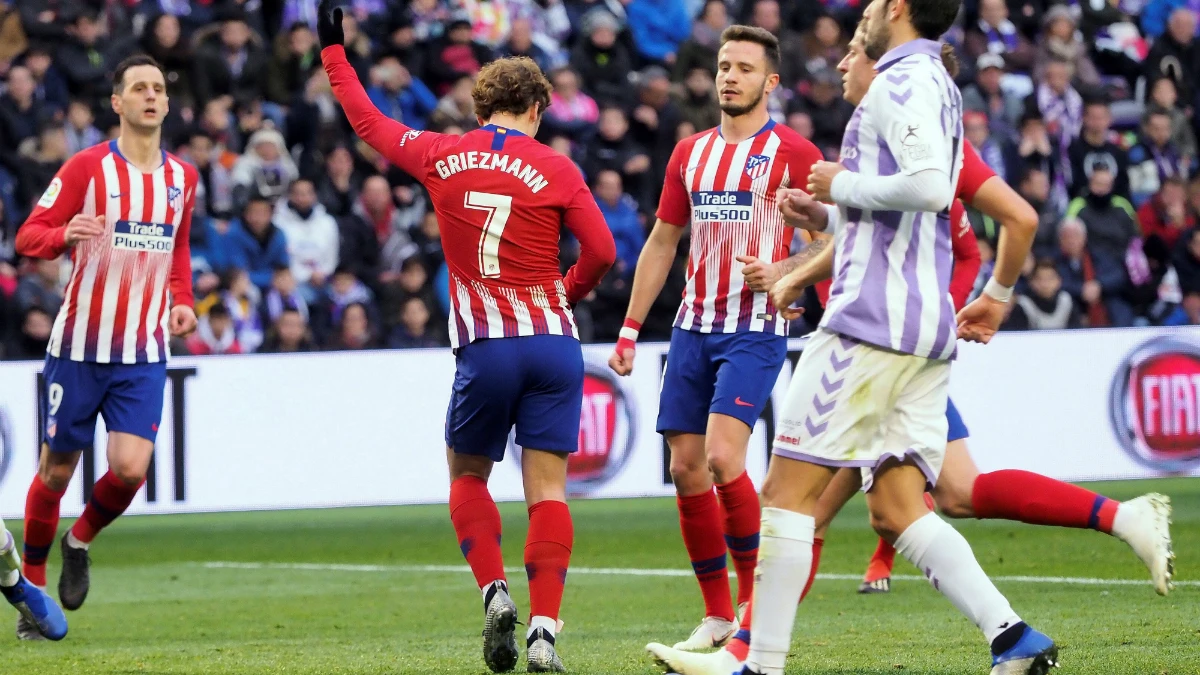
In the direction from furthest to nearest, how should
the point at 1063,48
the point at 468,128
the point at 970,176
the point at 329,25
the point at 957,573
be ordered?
the point at 1063,48
the point at 468,128
the point at 329,25
the point at 970,176
the point at 957,573

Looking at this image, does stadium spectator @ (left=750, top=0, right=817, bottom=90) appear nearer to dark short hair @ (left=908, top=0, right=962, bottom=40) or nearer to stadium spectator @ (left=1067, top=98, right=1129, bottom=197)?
stadium spectator @ (left=1067, top=98, right=1129, bottom=197)

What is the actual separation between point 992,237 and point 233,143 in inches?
267

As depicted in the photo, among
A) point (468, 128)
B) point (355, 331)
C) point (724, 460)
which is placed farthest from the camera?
point (468, 128)

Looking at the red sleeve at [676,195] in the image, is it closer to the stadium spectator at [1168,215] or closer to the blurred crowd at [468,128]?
the blurred crowd at [468,128]

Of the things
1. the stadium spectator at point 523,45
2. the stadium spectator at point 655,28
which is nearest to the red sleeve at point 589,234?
the stadium spectator at point 523,45

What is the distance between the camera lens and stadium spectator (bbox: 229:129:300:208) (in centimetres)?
1447

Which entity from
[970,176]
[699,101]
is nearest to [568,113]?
[699,101]

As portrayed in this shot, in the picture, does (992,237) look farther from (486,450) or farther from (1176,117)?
(486,450)

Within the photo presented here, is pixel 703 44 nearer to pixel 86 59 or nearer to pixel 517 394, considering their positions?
pixel 86 59

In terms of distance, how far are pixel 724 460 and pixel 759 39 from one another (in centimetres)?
168

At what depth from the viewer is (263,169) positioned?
14578 mm

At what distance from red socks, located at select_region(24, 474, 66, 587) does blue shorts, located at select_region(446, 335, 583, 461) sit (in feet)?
8.88

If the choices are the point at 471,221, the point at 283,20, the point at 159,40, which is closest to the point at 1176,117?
the point at 283,20

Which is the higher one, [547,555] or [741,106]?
[741,106]
